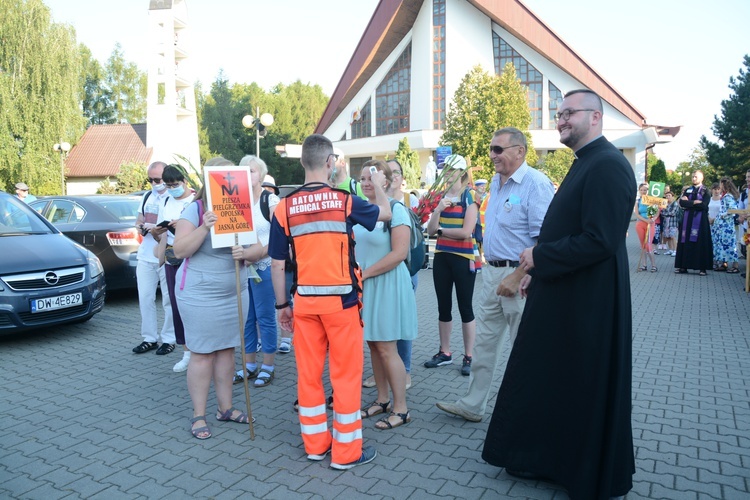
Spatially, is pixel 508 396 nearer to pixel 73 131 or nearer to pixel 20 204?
pixel 20 204

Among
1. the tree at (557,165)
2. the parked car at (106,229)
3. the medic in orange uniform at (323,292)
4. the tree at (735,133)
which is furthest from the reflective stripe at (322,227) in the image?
the tree at (735,133)

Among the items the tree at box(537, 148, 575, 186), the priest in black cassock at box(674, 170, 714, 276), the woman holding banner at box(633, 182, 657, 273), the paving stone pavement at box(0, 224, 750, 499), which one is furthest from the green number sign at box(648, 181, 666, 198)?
the tree at box(537, 148, 575, 186)

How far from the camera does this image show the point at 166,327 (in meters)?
6.79

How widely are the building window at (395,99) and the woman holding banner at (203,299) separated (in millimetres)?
44010

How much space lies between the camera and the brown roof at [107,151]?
4588 centimetres

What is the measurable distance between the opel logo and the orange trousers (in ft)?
15.3

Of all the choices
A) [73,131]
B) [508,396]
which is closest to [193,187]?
[508,396]

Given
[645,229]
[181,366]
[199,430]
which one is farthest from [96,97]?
[199,430]

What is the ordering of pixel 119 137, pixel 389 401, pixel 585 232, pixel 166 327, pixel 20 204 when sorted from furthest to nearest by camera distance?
pixel 119 137, pixel 20 204, pixel 166 327, pixel 389 401, pixel 585 232

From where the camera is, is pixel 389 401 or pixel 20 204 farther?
pixel 20 204

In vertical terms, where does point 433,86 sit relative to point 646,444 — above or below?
above

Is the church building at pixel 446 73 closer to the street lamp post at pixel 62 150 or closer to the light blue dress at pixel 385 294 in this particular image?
the street lamp post at pixel 62 150

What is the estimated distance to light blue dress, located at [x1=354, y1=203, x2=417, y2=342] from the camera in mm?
4414

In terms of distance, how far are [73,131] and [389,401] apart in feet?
147
